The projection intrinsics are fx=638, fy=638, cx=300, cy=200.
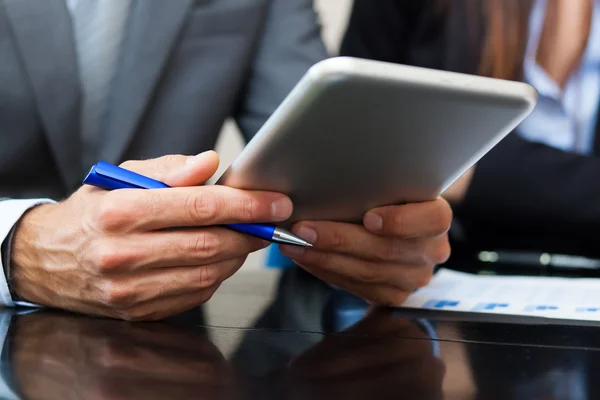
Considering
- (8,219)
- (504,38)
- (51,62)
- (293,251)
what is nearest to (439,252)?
(293,251)

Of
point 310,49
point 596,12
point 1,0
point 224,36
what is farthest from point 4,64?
point 596,12

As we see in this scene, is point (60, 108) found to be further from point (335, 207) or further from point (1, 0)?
point (335, 207)

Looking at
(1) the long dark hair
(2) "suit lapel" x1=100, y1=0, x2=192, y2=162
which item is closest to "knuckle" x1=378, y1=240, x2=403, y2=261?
(2) "suit lapel" x1=100, y1=0, x2=192, y2=162

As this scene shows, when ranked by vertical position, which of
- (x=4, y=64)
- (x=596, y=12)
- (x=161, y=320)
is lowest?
(x=161, y=320)

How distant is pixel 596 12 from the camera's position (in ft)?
3.59

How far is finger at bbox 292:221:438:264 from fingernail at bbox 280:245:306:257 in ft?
0.04

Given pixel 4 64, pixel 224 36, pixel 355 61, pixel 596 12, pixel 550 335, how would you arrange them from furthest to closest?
pixel 596 12 → pixel 224 36 → pixel 4 64 → pixel 550 335 → pixel 355 61

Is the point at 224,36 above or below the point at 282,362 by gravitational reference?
above

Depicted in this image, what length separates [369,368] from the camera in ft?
1.10

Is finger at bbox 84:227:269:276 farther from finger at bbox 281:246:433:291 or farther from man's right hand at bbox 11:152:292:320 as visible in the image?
finger at bbox 281:246:433:291

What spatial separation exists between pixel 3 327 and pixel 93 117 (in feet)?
1.44

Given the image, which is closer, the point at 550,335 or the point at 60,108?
the point at 550,335

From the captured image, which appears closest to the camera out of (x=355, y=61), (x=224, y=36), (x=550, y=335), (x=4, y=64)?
(x=355, y=61)

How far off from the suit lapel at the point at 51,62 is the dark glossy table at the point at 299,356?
34cm
